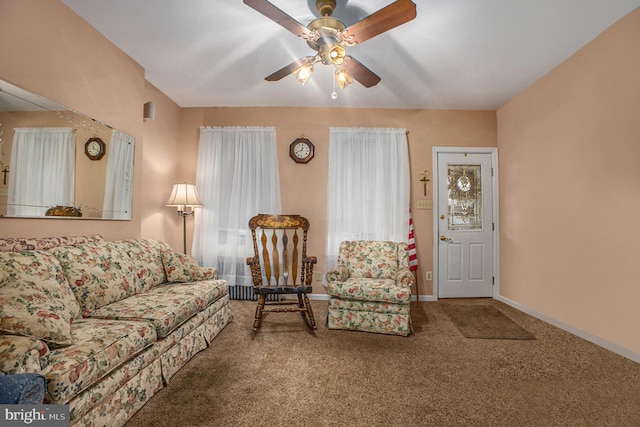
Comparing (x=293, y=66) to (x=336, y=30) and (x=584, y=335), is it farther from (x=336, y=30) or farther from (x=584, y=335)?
(x=584, y=335)

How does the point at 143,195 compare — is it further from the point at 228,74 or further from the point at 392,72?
the point at 392,72

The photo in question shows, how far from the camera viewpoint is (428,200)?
3.92 m

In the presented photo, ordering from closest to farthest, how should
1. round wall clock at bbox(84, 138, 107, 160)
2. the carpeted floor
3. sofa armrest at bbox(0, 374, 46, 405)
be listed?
sofa armrest at bbox(0, 374, 46, 405)
the carpeted floor
round wall clock at bbox(84, 138, 107, 160)

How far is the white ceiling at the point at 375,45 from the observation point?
7.07ft

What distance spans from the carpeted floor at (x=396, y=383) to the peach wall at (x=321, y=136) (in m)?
1.47

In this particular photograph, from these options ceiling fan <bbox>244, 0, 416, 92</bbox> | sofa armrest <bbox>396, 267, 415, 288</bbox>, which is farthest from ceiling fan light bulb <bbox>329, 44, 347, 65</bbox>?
sofa armrest <bbox>396, 267, 415, 288</bbox>

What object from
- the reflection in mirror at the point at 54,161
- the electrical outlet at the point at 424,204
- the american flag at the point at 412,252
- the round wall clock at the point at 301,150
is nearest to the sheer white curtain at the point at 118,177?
the reflection in mirror at the point at 54,161

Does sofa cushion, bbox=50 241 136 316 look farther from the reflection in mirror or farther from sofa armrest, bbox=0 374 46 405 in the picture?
sofa armrest, bbox=0 374 46 405

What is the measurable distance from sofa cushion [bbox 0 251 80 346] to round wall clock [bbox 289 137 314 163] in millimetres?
2679

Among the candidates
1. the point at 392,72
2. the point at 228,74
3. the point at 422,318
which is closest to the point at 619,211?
the point at 422,318

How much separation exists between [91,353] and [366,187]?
315 cm

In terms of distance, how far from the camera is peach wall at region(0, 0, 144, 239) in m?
1.84

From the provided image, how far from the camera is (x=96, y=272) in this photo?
200cm

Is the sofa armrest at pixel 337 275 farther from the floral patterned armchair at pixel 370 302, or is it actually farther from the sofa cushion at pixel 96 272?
the sofa cushion at pixel 96 272
